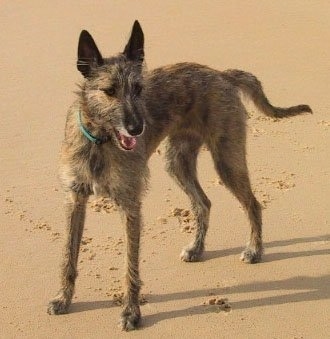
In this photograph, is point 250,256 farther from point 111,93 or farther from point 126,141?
point 111,93

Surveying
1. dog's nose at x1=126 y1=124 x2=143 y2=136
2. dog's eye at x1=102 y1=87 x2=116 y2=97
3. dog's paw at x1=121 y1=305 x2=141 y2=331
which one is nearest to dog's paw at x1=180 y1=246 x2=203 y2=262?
dog's paw at x1=121 y1=305 x2=141 y2=331

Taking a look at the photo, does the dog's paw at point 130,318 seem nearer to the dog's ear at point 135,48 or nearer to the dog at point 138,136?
the dog at point 138,136

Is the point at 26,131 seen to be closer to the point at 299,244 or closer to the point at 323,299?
the point at 299,244

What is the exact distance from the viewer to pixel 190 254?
5.29 metres

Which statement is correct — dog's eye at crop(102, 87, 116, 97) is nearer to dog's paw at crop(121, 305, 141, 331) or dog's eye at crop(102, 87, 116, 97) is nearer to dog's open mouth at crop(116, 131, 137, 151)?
dog's open mouth at crop(116, 131, 137, 151)

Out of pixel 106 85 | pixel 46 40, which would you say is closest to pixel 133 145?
pixel 106 85

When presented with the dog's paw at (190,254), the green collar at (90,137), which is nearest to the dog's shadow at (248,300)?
the dog's paw at (190,254)

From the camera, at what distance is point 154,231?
563cm

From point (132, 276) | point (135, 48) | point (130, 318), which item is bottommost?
point (130, 318)

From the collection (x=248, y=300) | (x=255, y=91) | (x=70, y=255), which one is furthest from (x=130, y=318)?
(x=255, y=91)

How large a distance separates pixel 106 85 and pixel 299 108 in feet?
6.62

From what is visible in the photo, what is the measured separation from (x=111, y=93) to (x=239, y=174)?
1514 mm

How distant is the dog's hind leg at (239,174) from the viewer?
520 centimetres

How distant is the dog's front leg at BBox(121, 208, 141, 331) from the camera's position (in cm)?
450
